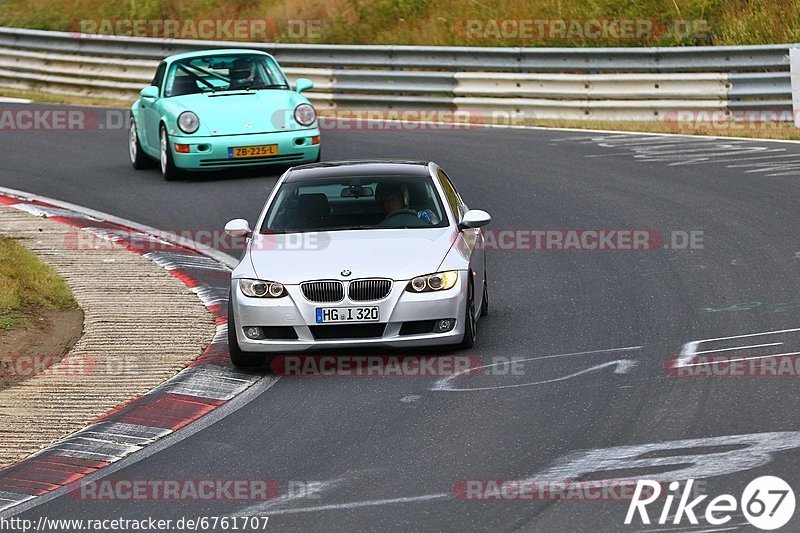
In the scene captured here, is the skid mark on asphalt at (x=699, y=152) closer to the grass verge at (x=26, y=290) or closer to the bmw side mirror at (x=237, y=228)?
the bmw side mirror at (x=237, y=228)

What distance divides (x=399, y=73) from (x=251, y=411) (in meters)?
15.7

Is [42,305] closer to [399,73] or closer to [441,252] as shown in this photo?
[441,252]

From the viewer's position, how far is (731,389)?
329 inches

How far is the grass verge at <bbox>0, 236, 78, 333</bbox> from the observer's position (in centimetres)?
1130

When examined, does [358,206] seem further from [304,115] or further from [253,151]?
[304,115]

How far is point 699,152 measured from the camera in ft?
59.9

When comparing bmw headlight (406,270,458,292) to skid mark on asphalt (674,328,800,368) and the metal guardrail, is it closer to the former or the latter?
skid mark on asphalt (674,328,800,368)

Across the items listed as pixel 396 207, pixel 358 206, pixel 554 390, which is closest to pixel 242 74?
pixel 358 206

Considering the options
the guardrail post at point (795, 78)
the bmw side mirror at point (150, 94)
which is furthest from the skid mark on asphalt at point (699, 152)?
the bmw side mirror at point (150, 94)

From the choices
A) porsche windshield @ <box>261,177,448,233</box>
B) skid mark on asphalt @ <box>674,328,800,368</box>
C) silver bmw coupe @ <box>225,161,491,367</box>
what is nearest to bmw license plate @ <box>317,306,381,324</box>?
silver bmw coupe @ <box>225,161,491,367</box>

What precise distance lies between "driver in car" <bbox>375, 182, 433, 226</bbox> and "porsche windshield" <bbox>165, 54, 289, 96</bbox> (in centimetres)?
785

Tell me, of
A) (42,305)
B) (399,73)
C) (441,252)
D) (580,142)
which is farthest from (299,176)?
(399,73)

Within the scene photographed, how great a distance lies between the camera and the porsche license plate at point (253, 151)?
1738cm

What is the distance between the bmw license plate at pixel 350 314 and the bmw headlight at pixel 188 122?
8.45 meters
